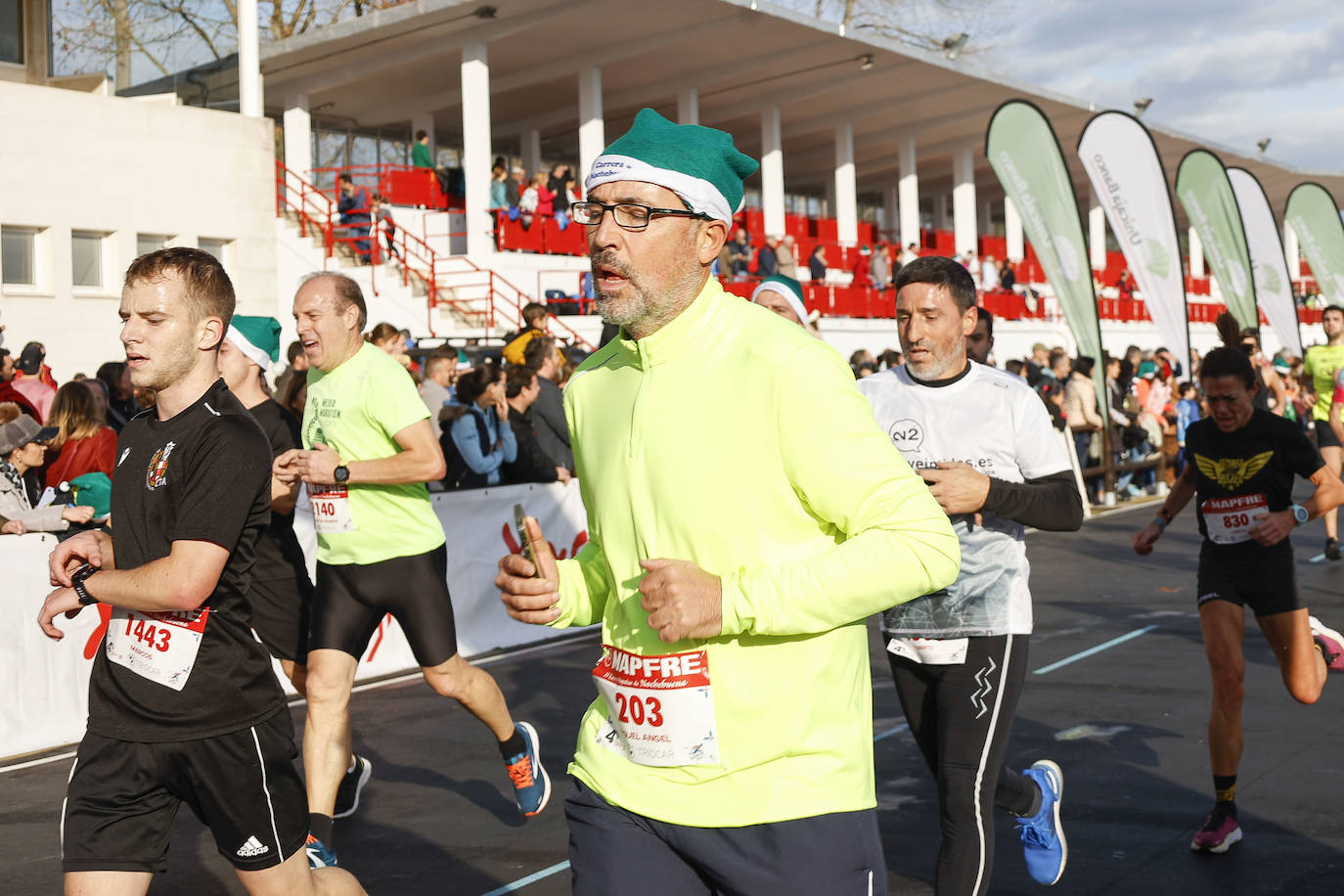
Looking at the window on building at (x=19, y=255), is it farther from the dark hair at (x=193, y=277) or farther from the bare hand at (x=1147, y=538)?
the dark hair at (x=193, y=277)

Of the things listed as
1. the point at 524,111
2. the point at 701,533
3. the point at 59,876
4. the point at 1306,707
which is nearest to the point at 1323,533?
the point at 1306,707

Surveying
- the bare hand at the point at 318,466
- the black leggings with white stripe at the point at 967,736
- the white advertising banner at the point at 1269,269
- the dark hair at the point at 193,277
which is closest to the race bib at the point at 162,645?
the dark hair at the point at 193,277

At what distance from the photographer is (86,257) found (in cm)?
1864

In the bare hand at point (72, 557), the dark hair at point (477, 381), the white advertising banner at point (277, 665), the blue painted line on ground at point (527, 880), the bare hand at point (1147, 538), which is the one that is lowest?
the blue painted line on ground at point (527, 880)

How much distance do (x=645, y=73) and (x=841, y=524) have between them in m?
29.6

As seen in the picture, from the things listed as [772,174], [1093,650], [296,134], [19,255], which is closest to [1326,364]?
[1093,650]

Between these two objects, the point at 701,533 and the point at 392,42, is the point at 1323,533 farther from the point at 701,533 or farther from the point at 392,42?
the point at 392,42

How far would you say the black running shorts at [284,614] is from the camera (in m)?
5.75

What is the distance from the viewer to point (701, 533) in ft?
8.56

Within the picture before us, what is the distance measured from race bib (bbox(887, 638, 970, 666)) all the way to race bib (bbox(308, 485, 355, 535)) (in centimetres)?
232

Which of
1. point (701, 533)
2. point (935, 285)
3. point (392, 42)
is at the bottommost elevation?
point (701, 533)

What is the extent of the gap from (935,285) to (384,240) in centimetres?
1989

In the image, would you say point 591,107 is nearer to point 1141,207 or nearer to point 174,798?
point 1141,207

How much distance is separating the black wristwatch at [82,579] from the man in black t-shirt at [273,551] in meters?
2.04
